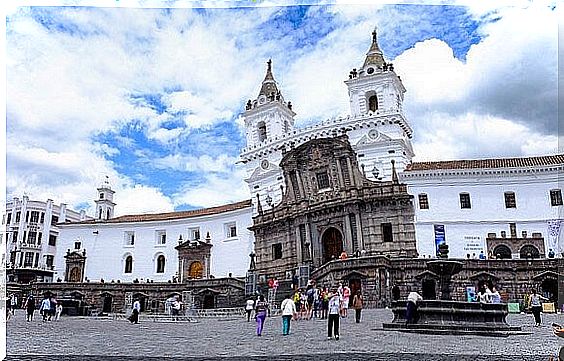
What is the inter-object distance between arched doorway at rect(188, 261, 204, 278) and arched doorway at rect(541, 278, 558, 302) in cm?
1983

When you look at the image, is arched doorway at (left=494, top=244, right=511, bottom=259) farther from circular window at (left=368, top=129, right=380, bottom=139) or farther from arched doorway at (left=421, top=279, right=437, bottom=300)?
circular window at (left=368, top=129, right=380, bottom=139)

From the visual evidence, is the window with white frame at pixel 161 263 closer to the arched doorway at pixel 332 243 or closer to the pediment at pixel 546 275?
the arched doorway at pixel 332 243

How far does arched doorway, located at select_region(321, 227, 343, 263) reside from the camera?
28.2 meters

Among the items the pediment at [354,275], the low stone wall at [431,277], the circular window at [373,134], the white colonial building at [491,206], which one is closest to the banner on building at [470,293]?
the low stone wall at [431,277]

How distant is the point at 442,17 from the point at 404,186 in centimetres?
1575

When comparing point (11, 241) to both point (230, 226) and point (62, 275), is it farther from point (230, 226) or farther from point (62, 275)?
point (230, 226)

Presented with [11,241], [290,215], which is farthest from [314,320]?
[11,241]

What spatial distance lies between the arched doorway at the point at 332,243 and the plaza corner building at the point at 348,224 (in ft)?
0.19

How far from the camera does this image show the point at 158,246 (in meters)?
36.7

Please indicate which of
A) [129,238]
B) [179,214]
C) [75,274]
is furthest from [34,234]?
[179,214]

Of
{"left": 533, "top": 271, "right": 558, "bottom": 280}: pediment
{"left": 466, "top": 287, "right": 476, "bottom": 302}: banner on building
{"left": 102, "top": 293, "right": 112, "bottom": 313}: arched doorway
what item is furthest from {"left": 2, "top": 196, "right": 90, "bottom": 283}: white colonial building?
{"left": 533, "top": 271, "right": 558, "bottom": 280}: pediment

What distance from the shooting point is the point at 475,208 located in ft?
84.1

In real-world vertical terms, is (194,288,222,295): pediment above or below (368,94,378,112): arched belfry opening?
below

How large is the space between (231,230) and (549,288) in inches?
735
